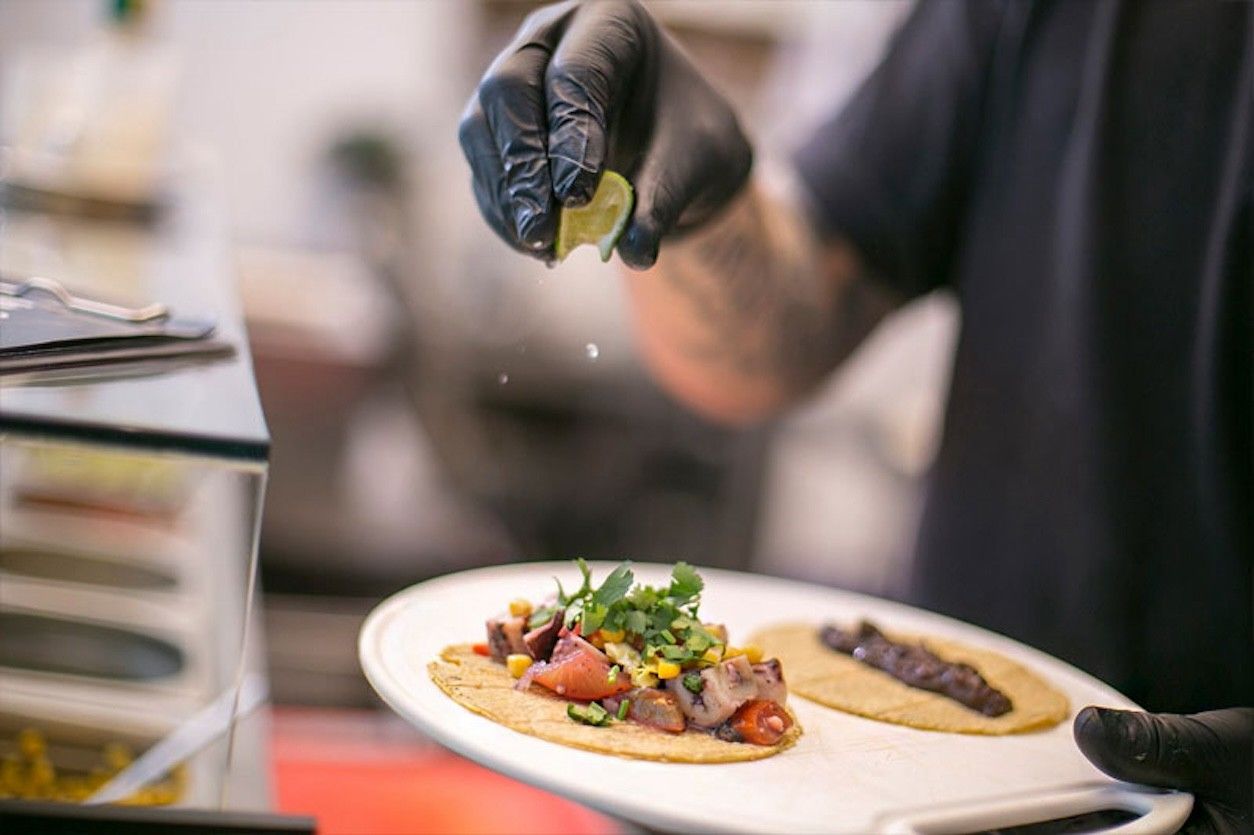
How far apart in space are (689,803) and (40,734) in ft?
2.54

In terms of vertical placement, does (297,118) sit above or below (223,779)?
above

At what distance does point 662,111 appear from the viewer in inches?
→ 43.8

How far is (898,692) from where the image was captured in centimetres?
109

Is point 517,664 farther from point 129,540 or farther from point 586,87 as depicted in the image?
point 129,540

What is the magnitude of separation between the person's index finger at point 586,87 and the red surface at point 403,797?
0.86 m

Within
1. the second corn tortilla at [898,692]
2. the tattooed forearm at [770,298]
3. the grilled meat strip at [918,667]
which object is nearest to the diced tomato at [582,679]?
the second corn tortilla at [898,692]

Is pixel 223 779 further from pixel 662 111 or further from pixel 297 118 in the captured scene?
pixel 297 118

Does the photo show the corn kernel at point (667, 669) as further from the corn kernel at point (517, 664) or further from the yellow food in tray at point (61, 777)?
the yellow food in tray at point (61, 777)

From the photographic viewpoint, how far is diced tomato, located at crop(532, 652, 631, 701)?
0.97 metres

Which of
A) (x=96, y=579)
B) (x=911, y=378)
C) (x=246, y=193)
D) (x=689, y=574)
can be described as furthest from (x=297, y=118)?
(x=689, y=574)

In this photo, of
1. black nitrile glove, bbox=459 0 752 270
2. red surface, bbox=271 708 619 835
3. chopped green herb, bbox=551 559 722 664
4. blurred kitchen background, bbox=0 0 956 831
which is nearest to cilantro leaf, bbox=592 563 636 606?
chopped green herb, bbox=551 559 722 664

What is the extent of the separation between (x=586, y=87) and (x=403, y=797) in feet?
3.71

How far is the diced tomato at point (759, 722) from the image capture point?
94 centimetres

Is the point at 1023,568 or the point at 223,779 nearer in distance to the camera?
the point at 223,779
